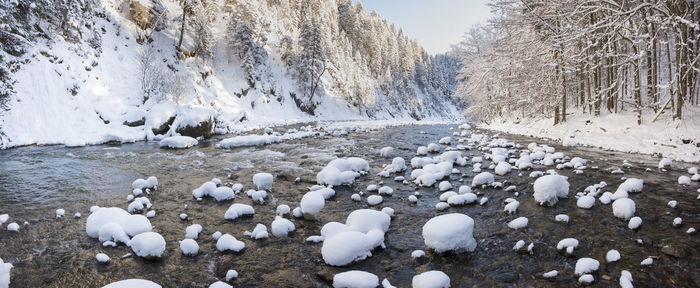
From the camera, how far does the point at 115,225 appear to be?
4.49 metres

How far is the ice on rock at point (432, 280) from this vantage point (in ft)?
10.5

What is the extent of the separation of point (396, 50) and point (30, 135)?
61538 millimetres

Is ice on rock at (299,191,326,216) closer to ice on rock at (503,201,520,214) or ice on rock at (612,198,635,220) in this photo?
ice on rock at (503,201,520,214)

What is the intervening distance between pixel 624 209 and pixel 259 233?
553 centimetres

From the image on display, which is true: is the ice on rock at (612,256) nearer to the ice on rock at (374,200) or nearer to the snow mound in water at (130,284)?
the ice on rock at (374,200)

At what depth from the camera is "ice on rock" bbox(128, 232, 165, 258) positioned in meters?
3.96

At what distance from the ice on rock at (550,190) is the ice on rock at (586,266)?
6.96 ft

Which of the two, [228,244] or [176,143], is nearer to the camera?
[228,244]

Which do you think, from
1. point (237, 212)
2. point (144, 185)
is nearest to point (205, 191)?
point (237, 212)

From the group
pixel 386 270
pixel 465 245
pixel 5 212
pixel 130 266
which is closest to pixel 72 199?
pixel 5 212

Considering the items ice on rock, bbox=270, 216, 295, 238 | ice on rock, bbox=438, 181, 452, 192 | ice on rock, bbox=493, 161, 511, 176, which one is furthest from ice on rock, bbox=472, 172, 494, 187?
ice on rock, bbox=270, 216, 295, 238

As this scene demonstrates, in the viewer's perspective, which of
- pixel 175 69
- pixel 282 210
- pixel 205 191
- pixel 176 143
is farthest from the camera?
pixel 175 69

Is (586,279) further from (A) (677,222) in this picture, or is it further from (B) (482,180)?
(B) (482,180)

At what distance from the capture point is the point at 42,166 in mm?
9320
